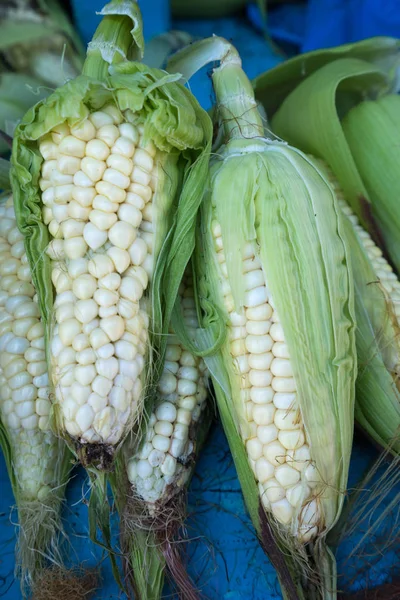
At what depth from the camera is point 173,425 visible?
989mm

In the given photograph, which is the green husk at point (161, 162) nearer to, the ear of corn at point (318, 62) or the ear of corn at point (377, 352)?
the ear of corn at point (377, 352)

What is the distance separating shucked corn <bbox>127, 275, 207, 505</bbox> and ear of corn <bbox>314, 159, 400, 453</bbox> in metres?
0.29

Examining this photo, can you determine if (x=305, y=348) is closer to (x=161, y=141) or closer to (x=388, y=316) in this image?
(x=388, y=316)

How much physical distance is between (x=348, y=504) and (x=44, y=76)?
1.17m

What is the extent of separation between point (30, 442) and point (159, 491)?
0.24 metres

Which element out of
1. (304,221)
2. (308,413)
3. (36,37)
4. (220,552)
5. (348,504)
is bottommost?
(220,552)

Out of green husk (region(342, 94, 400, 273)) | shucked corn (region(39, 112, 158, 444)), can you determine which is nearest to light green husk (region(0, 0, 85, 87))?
shucked corn (region(39, 112, 158, 444))

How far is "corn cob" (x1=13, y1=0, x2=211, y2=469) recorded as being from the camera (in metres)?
0.83

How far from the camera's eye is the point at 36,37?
4.62ft

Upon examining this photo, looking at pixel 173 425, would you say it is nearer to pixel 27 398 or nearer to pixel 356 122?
pixel 27 398

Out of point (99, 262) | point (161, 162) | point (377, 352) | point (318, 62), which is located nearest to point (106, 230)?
point (99, 262)

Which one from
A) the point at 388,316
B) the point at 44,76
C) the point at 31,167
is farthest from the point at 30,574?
the point at 44,76

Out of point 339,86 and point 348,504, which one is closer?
point 348,504

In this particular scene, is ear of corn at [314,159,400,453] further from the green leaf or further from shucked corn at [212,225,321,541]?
the green leaf
